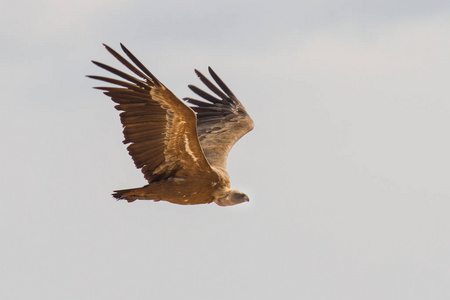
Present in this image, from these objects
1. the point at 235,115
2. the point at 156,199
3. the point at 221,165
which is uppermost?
the point at 235,115

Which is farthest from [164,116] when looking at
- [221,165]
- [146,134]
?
[221,165]

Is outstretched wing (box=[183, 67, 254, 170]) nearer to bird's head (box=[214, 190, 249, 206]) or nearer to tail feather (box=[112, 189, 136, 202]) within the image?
bird's head (box=[214, 190, 249, 206])

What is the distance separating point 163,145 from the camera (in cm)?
1966

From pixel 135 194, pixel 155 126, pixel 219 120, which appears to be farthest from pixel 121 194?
pixel 219 120

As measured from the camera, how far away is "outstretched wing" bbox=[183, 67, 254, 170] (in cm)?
2339

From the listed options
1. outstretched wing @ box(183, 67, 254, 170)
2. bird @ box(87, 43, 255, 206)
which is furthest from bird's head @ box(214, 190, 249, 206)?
outstretched wing @ box(183, 67, 254, 170)

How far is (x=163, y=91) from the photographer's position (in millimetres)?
18578

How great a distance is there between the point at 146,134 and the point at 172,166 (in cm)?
108

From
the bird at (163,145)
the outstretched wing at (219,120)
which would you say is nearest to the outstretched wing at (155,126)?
the bird at (163,145)

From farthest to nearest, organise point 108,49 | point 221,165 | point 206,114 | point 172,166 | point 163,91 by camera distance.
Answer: point 206,114 → point 221,165 → point 172,166 → point 163,91 → point 108,49

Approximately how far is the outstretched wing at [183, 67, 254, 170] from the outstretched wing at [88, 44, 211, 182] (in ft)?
8.37

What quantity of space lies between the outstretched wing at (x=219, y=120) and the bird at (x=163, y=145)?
0.46m

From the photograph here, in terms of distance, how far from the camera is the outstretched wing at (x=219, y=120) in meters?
23.4

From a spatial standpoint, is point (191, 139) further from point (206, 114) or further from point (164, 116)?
point (206, 114)
